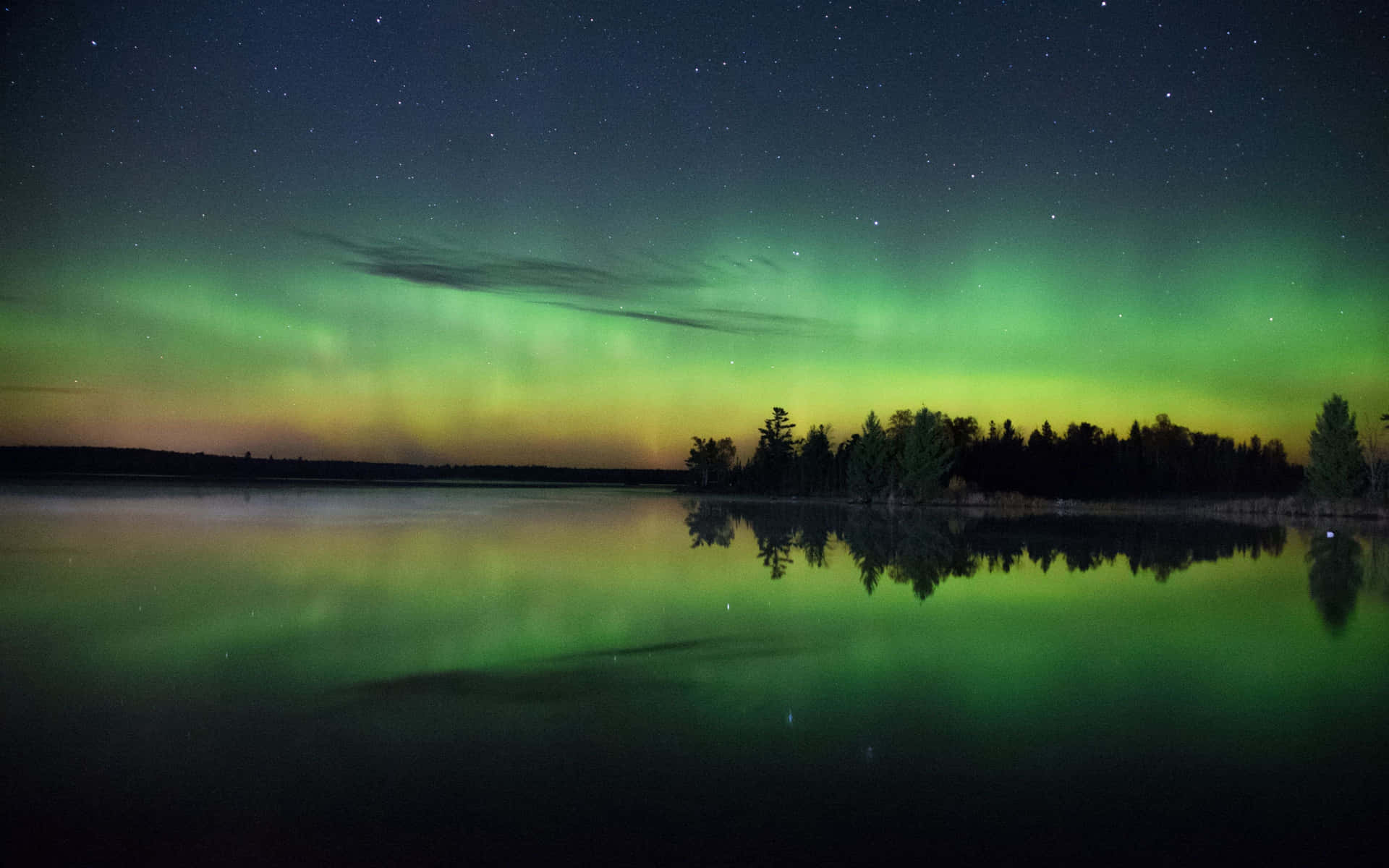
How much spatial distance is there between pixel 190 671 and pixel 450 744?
402 centimetres

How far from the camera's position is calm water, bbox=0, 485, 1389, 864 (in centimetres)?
524

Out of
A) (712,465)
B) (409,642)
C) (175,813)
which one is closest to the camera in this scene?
(175,813)

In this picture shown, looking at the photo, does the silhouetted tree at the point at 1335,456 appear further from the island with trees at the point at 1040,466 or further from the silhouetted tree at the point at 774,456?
the silhouetted tree at the point at 774,456

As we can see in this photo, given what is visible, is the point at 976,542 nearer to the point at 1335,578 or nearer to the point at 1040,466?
the point at 1335,578

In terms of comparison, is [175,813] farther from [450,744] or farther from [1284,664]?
[1284,664]

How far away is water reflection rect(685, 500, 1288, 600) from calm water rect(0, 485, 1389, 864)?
2.22 m

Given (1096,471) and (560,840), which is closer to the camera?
(560,840)

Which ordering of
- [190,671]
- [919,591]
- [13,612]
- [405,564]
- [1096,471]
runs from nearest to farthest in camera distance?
[190,671] → [13,612] → [919,591] → [405,564] → [1096,471]

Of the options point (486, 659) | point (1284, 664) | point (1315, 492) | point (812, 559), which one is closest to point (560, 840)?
point (486, 659)

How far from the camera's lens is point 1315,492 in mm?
50500

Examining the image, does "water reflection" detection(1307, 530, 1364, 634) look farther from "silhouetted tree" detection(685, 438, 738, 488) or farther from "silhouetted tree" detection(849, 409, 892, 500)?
"silhouetted tree" detection(685, 438, 738, 488)

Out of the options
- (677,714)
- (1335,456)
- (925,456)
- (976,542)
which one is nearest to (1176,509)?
(1335,456)

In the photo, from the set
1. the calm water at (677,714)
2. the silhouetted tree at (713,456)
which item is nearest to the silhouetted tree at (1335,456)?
the calm water at (677,714)

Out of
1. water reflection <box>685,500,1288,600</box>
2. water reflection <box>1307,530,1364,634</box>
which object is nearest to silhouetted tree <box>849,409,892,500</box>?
water reflection <box>685,500,1288,600</box>
